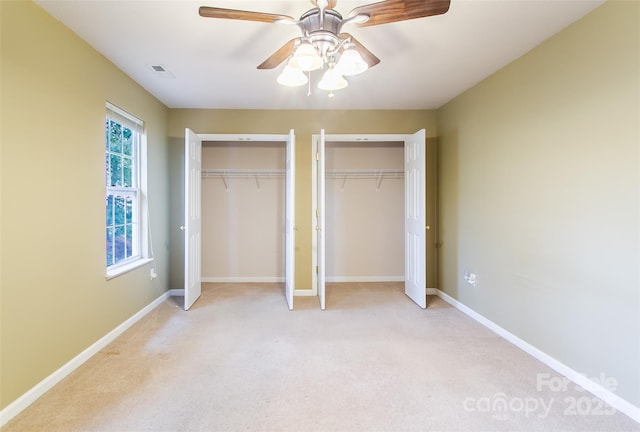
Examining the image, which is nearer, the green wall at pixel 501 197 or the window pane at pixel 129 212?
the green wall at pixel 501 197

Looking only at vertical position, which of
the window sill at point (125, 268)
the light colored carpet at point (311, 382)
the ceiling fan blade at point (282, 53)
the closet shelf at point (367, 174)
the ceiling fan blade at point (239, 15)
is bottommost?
the light colored carpet at point (311, 382)

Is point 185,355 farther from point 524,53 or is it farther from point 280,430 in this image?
point 524,53

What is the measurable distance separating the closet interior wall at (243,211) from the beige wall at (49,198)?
71.3 inches

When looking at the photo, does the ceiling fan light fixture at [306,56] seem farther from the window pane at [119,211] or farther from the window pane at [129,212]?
the window pane at [129,212]

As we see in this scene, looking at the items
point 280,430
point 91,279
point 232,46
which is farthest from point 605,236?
point 91,279

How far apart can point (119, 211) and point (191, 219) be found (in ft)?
2.33

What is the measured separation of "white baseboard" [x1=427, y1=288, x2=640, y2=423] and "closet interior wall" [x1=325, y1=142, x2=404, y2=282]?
5.46ft

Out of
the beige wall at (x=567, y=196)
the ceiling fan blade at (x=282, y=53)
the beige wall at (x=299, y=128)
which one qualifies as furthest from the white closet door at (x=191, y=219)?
the beige wall at (x=567, y=196)

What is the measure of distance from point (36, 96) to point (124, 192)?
4.24 feet

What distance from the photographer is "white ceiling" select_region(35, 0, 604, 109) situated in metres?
1.97

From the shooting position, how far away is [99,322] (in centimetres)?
253

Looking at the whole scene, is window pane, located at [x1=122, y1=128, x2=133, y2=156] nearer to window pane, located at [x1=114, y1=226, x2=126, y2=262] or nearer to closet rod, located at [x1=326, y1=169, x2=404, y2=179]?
window pane, located at [x1=114, y1=226, x2=126, y2=262]

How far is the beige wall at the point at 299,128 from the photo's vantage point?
3.98 m

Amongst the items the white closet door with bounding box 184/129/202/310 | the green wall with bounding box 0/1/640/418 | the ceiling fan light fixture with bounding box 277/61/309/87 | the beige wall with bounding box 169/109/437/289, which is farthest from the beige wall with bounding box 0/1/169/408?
the ceiling fan light fixture with bounding box 277/61/309/87
